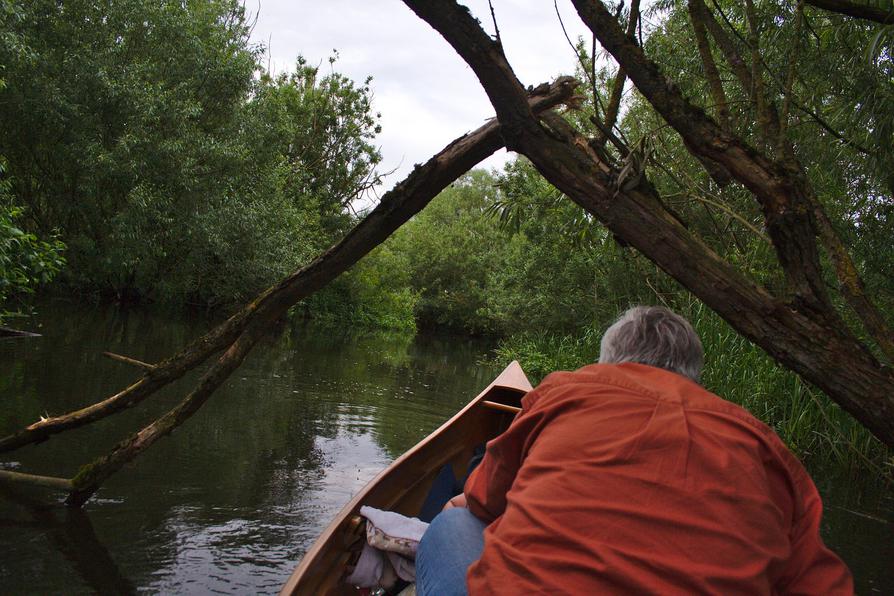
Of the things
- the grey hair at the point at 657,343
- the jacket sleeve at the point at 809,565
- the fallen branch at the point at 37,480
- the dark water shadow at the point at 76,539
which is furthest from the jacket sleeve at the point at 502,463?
the fallen branch at the point at 37,480

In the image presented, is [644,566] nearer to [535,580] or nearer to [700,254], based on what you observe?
[535,580]

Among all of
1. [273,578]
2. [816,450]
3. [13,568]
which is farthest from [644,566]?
[816,450]

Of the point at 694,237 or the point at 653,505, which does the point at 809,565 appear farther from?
the point at 694,237

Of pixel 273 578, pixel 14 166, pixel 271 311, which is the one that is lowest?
pixel 273 578

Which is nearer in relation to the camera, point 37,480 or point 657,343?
point 657,343

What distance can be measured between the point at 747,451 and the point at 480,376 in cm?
1434

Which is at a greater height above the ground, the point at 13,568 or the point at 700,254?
the point at 700,254

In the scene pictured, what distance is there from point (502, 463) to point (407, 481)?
214cm

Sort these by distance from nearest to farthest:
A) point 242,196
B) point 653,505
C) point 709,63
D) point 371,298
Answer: point 653,505
point 709,63
point 242,196
point 371,298

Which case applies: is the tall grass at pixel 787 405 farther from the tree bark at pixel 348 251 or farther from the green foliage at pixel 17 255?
the green foliage at pixel 17 255

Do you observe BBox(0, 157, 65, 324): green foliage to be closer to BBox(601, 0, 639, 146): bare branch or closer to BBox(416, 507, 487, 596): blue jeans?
BBox(601, 0, 639, 146): bare branch

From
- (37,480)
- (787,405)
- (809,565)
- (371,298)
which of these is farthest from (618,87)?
(371,298)

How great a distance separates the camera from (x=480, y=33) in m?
2.77

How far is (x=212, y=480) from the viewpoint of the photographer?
5238 mm
